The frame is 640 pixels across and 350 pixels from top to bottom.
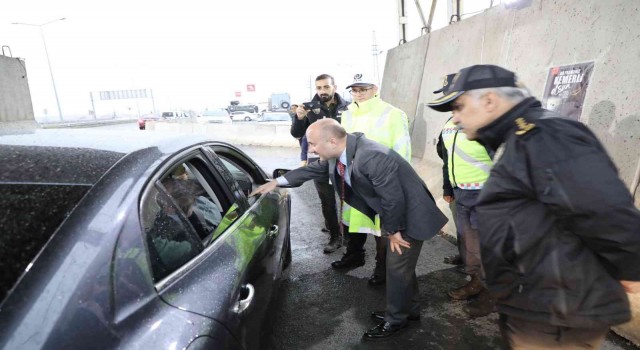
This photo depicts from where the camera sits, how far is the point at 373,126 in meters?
3.57

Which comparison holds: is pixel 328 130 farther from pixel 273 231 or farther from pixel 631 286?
pixel 631 286

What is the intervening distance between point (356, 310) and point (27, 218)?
247 cm

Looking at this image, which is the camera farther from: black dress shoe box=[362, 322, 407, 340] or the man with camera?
black dress shoe box=[362, 322, 407, 340]

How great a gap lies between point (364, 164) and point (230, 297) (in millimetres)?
1311

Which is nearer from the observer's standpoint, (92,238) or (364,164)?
(92,238)

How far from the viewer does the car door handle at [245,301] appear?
1543mm

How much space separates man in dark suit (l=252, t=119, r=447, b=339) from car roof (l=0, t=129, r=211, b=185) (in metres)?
1.02

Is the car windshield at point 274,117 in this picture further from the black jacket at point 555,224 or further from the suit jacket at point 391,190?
the black jacket at point 555,224

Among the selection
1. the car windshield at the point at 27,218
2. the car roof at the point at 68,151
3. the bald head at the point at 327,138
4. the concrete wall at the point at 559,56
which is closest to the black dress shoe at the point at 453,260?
the concrete wall at the point at 559,56

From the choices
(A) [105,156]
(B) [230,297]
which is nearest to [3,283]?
(A) [105,156]

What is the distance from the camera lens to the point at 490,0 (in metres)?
4.91

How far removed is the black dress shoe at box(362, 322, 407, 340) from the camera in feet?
8.78

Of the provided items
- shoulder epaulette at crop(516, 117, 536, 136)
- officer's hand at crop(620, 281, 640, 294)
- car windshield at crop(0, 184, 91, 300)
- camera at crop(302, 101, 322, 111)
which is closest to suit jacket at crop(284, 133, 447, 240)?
shoulder epaulette at crop(516, 117, 536, 136)

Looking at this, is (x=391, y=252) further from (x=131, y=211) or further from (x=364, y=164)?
(x=131, y=211)
